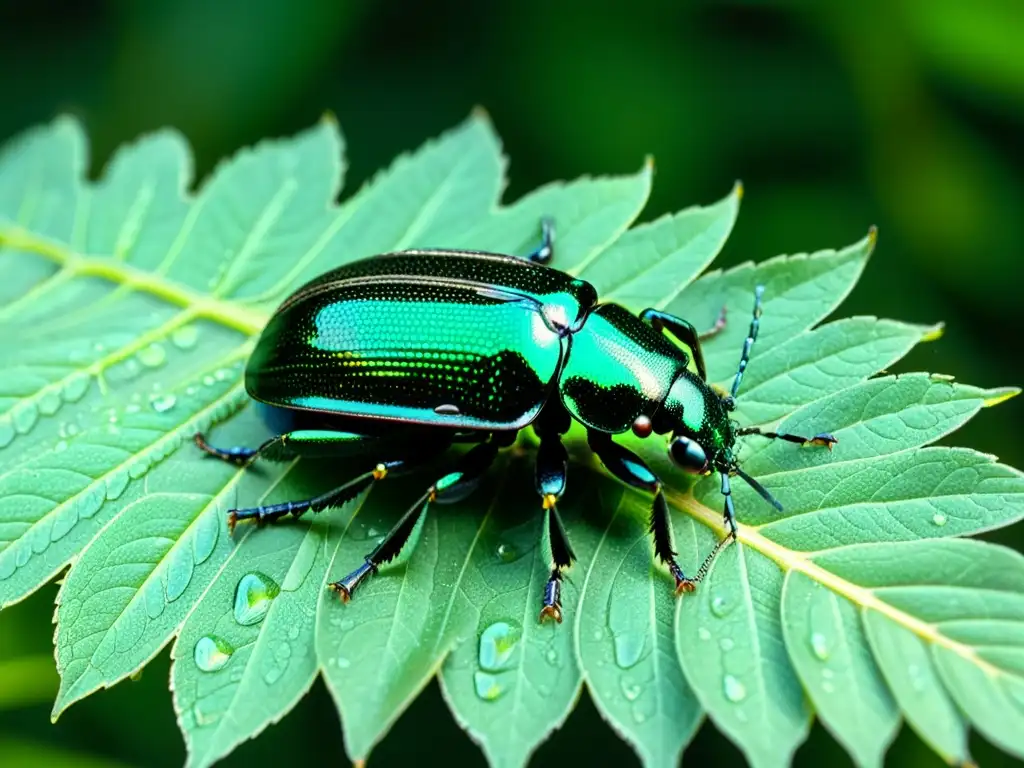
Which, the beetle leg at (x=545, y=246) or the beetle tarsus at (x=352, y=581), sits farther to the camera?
the beetle leg at (x=545, y=246)

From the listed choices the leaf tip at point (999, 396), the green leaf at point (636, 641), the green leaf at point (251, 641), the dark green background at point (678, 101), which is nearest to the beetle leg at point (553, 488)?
the green leaf at point (636, 641)

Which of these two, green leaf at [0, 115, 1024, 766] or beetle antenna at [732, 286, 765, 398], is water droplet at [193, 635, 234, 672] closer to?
green leaf at [0, 115, 1024, 766]

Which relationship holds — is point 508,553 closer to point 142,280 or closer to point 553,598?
point 553,598

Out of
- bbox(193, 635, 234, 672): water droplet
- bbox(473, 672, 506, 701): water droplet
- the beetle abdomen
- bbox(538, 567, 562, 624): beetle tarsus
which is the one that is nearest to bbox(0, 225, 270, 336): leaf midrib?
the beetle abdomen

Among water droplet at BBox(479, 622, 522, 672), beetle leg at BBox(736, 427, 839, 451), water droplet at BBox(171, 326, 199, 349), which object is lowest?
water droplet at BBox(479, 622, 522, 672)

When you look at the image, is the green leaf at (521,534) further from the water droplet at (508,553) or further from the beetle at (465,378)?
the beetle at (465,378)

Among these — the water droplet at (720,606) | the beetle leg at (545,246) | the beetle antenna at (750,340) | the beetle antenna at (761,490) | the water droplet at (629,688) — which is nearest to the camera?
the water droplet at (629,688)
